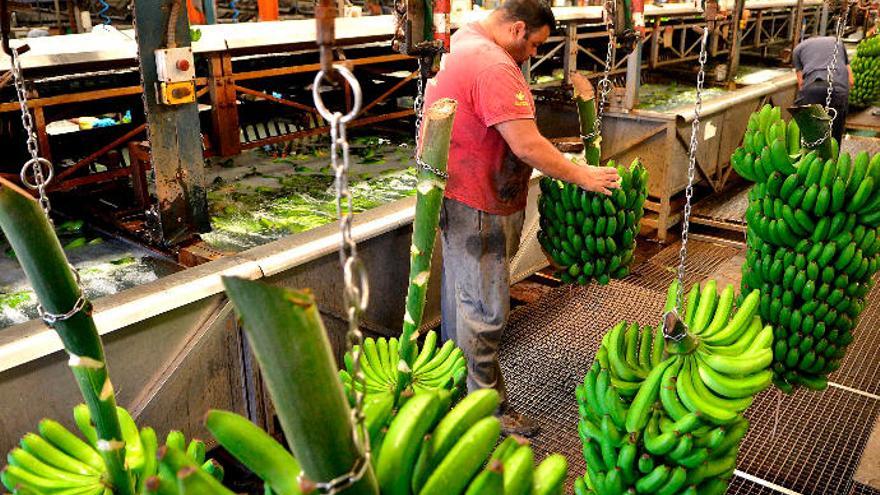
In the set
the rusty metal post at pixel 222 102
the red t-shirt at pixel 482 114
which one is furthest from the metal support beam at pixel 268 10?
the red t-shirt at pixel 482 114

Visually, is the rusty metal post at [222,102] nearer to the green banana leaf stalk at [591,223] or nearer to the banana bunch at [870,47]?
the green banana leaf stalk at [591,223]

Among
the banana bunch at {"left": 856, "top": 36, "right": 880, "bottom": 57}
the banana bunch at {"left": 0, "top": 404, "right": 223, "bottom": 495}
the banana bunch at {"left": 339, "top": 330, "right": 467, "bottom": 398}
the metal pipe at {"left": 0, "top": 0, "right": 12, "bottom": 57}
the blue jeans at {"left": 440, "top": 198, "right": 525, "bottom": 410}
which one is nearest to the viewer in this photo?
the banana bunch at {"left": 0, "top": 404, "right": 223, "bottom": 495}

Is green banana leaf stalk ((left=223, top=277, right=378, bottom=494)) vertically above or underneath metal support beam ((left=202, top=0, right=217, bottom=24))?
underneath

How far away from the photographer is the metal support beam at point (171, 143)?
351 cm

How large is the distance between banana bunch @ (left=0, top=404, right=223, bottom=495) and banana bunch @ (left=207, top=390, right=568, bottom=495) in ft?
1.44

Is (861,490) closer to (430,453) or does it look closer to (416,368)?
(416,368)

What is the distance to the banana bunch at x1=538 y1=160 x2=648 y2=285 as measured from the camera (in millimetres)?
3238

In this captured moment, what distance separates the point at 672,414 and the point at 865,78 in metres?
9.21

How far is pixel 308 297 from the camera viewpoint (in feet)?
2.53

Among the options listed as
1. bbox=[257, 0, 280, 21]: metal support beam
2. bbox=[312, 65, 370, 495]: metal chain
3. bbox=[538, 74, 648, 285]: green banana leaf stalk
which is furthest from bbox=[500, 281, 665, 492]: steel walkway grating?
bbox=[257, 0, 280, 21]: metal support beam

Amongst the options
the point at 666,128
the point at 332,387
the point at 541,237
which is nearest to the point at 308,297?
the point at 332,387

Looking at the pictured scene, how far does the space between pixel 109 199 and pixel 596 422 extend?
372 centimetres

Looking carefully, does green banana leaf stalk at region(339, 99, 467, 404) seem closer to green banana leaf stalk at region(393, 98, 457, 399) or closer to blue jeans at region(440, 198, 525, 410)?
green banana leaf stalk at region(393, 98, 457, 399)

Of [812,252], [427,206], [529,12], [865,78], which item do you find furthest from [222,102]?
[865,78]
